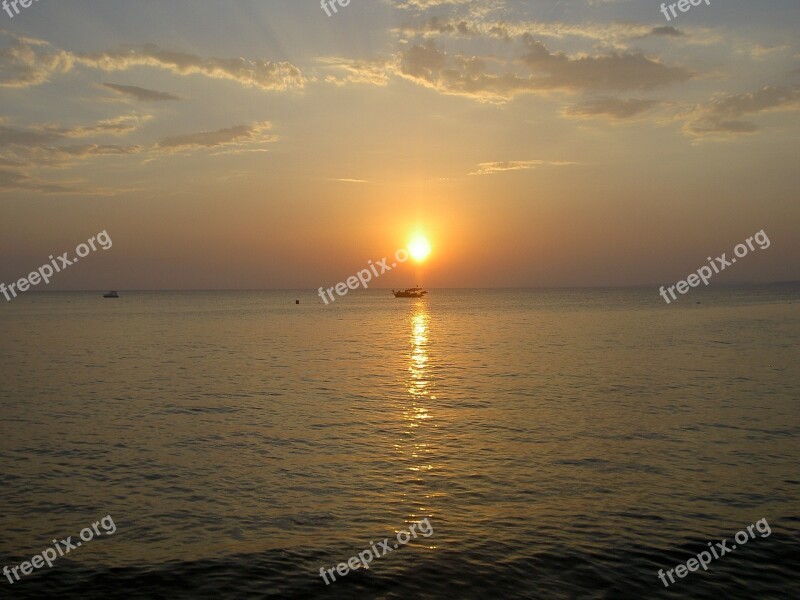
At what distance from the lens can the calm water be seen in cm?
1669

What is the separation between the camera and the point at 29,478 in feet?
82.0

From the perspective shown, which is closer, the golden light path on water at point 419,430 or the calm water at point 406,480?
the calm water at point 406,480

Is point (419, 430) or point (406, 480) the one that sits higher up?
point (419, 430)

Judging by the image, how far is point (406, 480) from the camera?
24.9 m

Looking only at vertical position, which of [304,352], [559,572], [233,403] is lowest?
[559,572]

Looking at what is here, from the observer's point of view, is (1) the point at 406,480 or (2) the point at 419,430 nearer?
(1) the point at 406,480

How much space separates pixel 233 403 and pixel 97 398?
33.2 feet

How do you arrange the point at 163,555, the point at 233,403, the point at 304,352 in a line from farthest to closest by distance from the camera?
the point at 304,352
the point at 233,403
the point at 163,555

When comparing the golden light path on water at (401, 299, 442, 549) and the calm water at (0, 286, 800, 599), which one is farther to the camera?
the golden light path on water at (401, 299, 442, 549)

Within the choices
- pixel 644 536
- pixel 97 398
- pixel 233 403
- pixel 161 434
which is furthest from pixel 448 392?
pixel 644 536

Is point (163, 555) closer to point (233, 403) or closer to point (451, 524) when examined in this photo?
point (451, 524)

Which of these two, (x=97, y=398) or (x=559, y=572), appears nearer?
(x=559, y=572)

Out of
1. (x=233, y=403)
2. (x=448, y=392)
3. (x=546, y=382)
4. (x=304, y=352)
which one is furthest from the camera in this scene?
(x=304, y=352)

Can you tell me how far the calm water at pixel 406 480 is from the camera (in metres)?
16.7
